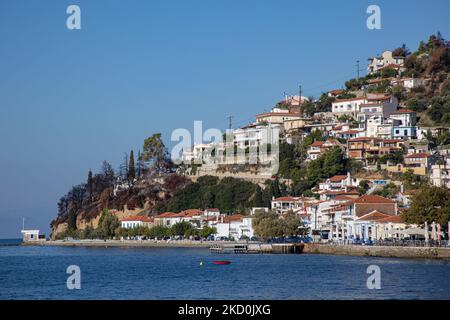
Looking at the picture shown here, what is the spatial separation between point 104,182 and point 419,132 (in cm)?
5043

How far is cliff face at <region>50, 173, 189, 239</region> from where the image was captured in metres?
117

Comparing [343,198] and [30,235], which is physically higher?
[343,198]

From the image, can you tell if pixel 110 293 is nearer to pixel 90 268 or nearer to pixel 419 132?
pixel 90 268

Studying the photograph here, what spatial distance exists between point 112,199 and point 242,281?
80.2m

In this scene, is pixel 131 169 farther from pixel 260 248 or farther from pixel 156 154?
Result: pixel 260 248

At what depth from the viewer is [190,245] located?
98688 millimetres

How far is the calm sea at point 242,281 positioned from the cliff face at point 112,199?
178 feet

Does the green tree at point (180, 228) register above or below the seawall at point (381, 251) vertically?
above

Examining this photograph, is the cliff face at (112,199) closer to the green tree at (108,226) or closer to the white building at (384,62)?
the green tree at (108,226)

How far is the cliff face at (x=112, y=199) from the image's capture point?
385ft

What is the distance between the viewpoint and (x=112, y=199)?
124312 mm

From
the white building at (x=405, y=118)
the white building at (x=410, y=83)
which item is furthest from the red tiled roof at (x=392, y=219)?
the white building at (x=410, y=83)

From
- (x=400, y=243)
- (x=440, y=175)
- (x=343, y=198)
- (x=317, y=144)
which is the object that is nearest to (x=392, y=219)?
(x=400, y=243)
